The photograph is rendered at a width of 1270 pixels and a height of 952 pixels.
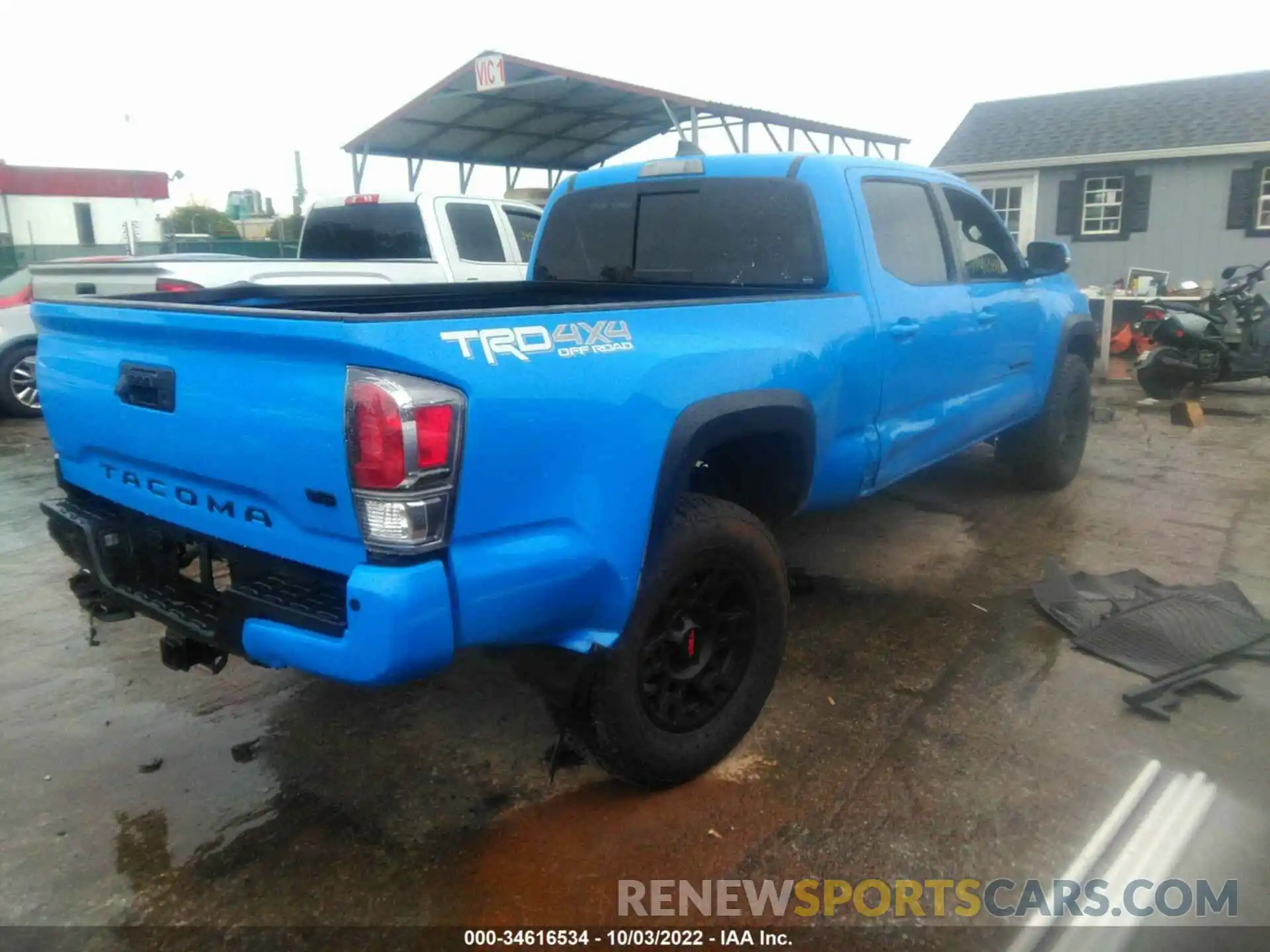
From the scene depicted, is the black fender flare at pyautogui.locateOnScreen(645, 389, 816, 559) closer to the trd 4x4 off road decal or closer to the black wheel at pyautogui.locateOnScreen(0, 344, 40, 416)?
the trd 4x4 off road decal

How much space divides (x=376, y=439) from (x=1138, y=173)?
16925 millimetres

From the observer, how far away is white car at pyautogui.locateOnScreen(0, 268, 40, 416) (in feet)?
29.3

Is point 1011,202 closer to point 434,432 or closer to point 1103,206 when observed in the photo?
point 1103,206

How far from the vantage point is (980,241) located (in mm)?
5242

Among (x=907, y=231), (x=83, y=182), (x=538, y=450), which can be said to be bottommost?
(x=538, y=450)

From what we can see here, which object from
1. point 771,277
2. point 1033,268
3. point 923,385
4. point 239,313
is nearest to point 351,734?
point 239,313

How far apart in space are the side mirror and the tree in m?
33.6

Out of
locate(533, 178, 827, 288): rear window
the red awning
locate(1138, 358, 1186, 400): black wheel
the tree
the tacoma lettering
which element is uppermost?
the red awning

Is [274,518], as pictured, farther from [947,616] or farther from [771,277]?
[947,616]

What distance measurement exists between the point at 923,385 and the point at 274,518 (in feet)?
9.49

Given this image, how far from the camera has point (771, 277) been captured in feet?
13.0

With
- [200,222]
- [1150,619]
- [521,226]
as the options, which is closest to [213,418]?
[1150,619]

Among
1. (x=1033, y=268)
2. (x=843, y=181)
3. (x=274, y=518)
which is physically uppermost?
(x=843, y=181)

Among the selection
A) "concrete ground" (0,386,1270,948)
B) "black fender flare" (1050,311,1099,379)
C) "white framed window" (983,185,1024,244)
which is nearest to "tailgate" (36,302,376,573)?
"concrete ground" (0,386,1270,948)
